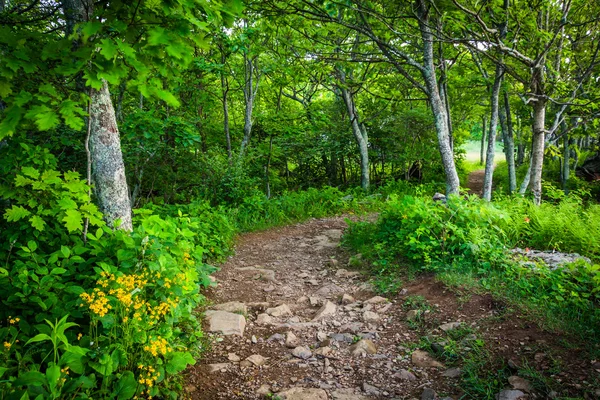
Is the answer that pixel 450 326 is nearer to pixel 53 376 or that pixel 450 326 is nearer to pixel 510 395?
pixel 510 395

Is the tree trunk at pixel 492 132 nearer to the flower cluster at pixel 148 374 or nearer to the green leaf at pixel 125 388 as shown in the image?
the flower cluster at pixel 148 374

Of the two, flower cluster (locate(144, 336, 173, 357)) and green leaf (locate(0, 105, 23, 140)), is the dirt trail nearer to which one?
flower cluster (locate(144, 336, 173, 357))

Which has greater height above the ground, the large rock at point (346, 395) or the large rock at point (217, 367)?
the large rock at point (217, 367)

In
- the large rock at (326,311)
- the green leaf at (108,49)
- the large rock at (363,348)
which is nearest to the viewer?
the green leaf at (108,49)

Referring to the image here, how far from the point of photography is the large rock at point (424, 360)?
3194 millimetres

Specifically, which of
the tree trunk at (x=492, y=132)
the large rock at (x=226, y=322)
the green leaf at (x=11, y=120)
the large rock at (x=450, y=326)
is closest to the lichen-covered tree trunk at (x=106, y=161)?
the green leaf at (x=11, y=120)

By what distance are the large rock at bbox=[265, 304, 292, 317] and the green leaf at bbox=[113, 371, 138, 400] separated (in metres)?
2.19

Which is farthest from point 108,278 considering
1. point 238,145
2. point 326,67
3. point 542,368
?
point 238,145

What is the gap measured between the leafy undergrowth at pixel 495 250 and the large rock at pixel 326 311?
940mm

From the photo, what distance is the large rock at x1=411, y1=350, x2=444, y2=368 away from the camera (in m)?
3.19

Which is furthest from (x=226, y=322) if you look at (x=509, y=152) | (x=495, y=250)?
(x=509, y=152)

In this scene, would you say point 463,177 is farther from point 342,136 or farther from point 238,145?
point 238,145

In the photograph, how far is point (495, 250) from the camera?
15.8 feet

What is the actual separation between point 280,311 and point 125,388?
235 centimetres
